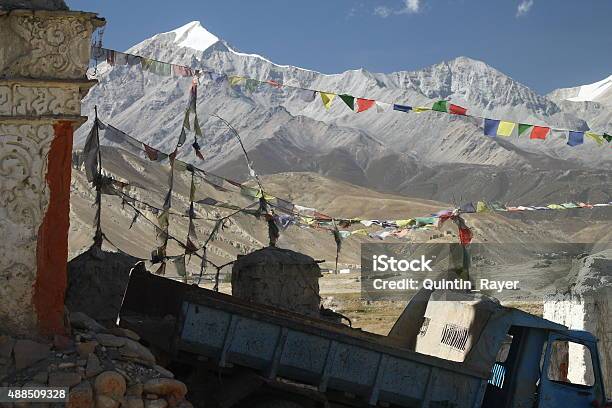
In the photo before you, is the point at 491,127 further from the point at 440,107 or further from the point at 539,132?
the point at 440,107

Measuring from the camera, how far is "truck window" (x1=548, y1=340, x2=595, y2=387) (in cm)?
1244

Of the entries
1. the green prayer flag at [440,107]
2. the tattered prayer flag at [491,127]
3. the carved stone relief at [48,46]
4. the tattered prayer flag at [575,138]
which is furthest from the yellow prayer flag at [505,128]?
the carved stone relief at [48,46]

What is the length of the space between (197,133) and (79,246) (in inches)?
1335

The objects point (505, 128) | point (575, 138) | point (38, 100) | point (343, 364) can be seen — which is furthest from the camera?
point (575, 138)

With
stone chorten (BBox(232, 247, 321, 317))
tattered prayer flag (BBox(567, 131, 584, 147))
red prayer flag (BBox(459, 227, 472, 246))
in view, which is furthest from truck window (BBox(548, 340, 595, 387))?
tattered prayer flag (BBox(567, 131, 584, 147))

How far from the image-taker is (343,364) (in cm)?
902

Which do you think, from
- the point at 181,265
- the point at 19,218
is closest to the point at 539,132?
the point at 181,265

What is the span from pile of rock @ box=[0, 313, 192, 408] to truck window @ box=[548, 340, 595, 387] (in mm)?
6220

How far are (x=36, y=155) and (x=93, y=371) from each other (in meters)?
2.17

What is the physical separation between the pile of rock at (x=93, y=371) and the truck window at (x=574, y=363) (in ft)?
20.4

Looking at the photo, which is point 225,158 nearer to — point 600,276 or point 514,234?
point 514,234

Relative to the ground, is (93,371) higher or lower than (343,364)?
lower

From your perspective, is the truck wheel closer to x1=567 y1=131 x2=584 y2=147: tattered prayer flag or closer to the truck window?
the truck window

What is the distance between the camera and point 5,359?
8.05 m
